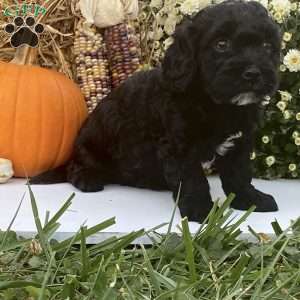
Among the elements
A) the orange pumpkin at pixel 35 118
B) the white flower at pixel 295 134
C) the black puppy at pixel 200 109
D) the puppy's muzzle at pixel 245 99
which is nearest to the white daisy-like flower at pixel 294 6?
the white flower at pixel 295 134

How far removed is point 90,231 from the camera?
1.95 m

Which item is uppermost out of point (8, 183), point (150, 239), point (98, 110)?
point (98, 110)

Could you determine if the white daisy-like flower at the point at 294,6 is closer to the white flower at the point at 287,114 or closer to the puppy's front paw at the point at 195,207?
the white flower at the point at 287,114

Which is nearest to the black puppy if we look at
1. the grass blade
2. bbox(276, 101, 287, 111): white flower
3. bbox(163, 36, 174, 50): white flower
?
bbox(163, 36, 174, 50): white flower

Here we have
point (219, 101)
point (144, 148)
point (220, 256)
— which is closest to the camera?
point (220, 256)

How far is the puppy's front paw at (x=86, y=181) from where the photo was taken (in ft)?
9.12

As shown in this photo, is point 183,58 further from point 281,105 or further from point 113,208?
point 281,105

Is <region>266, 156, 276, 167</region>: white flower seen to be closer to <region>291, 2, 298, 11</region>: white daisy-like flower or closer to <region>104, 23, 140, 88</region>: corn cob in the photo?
<region>291, 2, 298, 11</region>: white daisy-like flower

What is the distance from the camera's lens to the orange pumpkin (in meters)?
3.01

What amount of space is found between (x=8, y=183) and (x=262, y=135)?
1298 millimetres

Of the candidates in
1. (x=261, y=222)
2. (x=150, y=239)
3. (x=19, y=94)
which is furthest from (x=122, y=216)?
(x=19, y=94)

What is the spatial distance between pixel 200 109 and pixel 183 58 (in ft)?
0.66

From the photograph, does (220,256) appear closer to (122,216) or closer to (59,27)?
(122,216)
